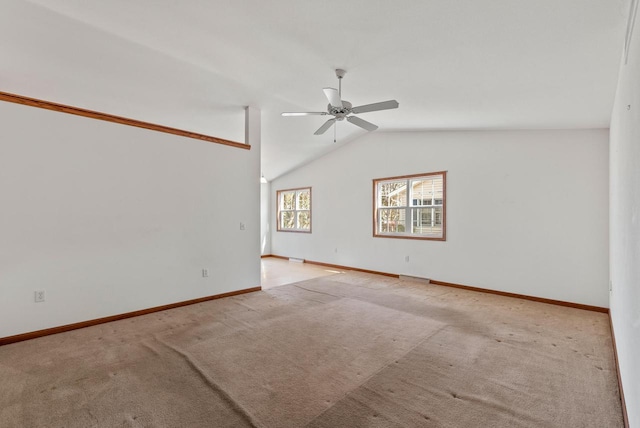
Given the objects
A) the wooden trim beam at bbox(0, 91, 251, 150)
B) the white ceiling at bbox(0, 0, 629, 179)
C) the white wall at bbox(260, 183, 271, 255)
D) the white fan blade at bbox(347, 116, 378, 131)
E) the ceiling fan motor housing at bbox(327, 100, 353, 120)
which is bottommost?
the white wall at bbox(260, 183, 271, 255)

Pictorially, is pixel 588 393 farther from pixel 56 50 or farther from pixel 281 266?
Result: pixel 281 266

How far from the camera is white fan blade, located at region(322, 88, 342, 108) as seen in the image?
296 centimetres

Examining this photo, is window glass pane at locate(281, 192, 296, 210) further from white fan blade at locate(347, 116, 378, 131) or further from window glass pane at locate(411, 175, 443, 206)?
white fan blade at locate(347, 116, 378, 131)

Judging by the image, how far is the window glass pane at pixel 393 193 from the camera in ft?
19.7

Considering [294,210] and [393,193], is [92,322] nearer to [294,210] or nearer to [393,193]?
[393,193]

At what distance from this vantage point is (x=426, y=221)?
224 inches

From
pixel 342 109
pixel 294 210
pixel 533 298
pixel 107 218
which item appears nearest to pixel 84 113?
pixel 107 218

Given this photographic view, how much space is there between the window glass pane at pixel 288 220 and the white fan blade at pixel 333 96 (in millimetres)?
5328

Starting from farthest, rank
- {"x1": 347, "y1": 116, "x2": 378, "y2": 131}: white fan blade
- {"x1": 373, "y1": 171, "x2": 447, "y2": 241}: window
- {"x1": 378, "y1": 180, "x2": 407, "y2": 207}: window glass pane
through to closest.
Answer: {"x1": 378, "y1": 180, "x2": 407, "y2": 207}: window glass pane
{"x1": 373, "y1": 171, "x2": 447, "y2": 241}: window
{"x1": 347, "y1": 116, "x2": 378, "y2": 131}: white fan blade

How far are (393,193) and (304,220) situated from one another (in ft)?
9.08

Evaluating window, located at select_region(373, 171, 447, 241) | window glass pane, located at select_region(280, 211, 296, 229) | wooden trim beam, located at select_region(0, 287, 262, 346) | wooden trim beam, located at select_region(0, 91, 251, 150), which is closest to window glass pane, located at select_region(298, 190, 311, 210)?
window glass pane, located at select_region(280, 211, 296, 229)

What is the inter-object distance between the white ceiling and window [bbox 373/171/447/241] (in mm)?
1477

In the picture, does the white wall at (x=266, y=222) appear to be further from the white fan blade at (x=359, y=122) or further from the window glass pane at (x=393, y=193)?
the white fan blade at (x=359, y=122)

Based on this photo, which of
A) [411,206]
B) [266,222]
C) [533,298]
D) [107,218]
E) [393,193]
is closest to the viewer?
[107,218]
